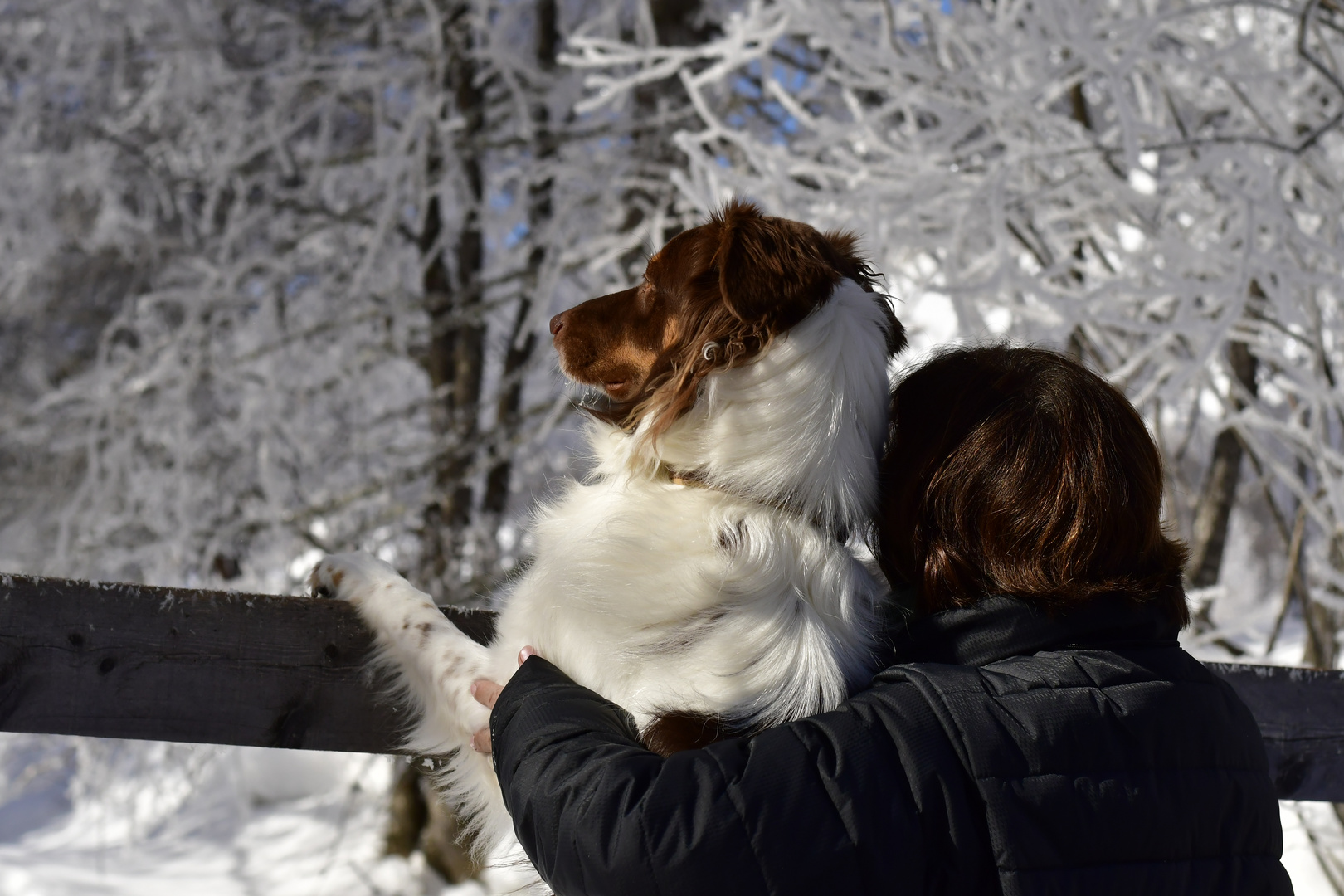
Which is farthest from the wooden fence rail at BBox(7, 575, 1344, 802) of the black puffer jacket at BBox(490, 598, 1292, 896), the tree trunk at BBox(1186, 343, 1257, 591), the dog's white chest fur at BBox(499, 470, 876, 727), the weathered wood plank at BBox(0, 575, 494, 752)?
the tree trunk at BBox(1186, 343, 1257, 591)

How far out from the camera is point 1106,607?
1.20 meters

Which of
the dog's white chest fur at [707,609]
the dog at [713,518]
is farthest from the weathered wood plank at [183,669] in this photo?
the dog's white chest fur at [707,609]

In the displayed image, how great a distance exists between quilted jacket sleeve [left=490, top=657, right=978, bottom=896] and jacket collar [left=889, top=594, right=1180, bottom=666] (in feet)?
0.53

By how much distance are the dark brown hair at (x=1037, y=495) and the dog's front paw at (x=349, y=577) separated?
1012 millimetres

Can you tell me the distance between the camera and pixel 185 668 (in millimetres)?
1639

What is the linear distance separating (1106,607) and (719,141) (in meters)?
4.04

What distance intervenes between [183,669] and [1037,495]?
4.26 ft

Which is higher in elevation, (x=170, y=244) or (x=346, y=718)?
(x=346, y=718)

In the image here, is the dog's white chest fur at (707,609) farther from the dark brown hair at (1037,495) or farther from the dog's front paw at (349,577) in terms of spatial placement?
the dog's front paw at (349,577)

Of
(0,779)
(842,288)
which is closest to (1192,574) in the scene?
(842,288)

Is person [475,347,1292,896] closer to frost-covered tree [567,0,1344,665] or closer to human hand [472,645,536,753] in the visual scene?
human hand [472,645,536,753]

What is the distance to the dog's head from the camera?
150 centimetres

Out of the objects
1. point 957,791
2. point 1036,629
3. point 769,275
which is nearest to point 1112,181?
point 769,275

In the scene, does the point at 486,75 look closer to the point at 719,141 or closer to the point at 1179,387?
the point at 719,141
